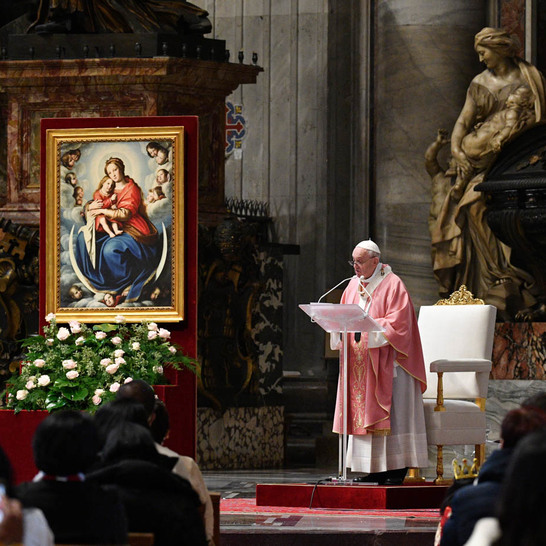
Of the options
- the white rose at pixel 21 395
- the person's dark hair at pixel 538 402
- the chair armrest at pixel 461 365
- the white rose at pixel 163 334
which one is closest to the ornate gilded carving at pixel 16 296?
the white rose at pixel 163 334

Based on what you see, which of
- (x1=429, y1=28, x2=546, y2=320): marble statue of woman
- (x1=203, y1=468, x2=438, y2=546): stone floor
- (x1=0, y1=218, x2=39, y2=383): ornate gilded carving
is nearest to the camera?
(x1=203, y1=468, x2=438, y2=546): stone floor

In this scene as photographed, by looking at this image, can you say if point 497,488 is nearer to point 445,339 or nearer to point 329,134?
point 445,339

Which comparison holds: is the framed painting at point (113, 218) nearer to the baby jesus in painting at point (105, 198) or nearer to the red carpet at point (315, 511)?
the baby jesus in painting at point (105, 198)

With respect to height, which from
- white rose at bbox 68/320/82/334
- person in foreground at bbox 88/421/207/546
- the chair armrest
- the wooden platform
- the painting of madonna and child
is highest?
the painting of madonna and child

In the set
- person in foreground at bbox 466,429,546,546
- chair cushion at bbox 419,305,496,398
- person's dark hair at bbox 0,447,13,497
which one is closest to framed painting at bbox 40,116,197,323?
chair cushion at bbox 419,305,496,398

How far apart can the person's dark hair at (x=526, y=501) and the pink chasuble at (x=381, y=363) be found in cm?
604

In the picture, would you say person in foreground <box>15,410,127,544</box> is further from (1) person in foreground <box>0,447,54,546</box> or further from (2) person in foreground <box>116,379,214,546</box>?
(2) person in foreground <box>116,379,214,546</box>

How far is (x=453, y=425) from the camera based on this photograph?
973cm

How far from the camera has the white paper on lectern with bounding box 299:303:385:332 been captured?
30.0ft

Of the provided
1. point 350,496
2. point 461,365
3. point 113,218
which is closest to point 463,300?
point 461,365

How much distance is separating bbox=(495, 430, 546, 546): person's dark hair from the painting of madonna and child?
5.74m

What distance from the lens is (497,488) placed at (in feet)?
15.2

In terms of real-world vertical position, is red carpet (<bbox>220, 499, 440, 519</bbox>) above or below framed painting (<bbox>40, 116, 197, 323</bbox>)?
below

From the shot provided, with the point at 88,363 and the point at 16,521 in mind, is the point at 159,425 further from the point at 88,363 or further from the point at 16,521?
the point at 88,363
